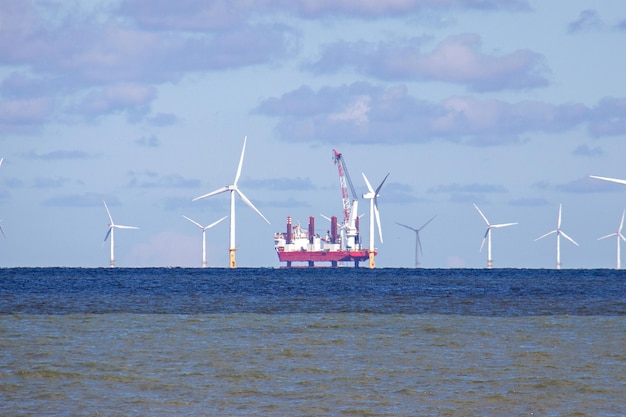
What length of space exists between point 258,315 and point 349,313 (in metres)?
6.82

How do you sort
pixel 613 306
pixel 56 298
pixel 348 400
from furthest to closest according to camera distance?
pixel 56 298, pixel 613 306, pixel 348 400

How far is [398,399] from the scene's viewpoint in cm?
3291

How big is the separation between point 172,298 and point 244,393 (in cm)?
6827

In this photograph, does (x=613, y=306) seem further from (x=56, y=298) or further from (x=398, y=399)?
(x=398, y=399)

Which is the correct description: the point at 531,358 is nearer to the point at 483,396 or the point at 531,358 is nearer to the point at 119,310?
the point at 483,396

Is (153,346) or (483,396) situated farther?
(153,346)

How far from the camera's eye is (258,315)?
239 feet

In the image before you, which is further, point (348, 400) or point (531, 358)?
point (531, 358)

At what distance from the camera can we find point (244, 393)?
34.0 m

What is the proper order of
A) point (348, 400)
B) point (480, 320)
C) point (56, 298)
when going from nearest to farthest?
point (348, 400), point (480, 320), point (56, 298)

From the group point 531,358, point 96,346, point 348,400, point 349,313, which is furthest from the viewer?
point 349,313

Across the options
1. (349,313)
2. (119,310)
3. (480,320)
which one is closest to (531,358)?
(480,320)

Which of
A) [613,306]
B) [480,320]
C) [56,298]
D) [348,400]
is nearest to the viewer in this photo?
[348,400]

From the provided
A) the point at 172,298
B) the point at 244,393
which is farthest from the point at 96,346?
the point at 172,298
